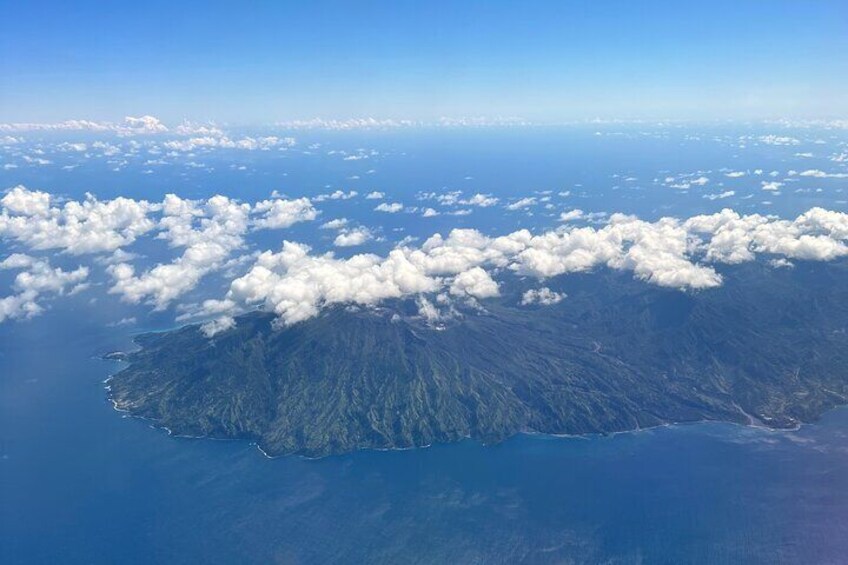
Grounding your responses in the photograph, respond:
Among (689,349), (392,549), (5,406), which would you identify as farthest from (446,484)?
(5,406)

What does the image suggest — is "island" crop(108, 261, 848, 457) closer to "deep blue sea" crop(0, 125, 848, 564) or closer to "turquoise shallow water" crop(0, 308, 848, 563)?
"deep blue sea" crop(0, 125, 848, 564)

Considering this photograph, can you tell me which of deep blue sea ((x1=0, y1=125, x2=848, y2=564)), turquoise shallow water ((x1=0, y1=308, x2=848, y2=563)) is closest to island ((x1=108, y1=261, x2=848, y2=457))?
deep blue sea ((x1=0, y1=125, x2=848, y2=564))

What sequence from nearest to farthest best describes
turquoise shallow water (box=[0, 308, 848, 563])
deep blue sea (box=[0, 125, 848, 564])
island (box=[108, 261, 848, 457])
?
1. deep blue sea (box=[0, 125, 848, 564])
2. turquoise shallow water (box=[0, 308, 848, 563])
3. island (box=[108, 261, 848, 457])

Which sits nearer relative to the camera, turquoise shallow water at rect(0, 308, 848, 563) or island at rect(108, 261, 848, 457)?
turquoise shallow water at rect(0, 308, 848, 563)

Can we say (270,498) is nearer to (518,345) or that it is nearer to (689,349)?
(518,345)

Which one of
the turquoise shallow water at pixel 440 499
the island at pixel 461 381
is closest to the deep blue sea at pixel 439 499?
the turquoise shallow water at pixel 440 499

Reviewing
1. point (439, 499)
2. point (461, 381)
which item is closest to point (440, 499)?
point (439, 499)
